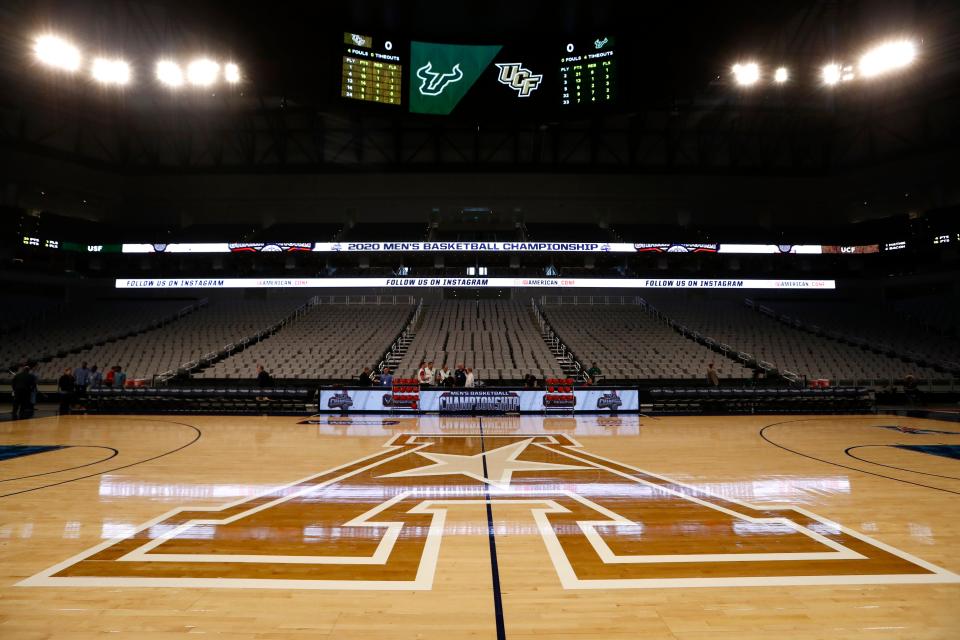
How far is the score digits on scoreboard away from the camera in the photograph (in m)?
14.1

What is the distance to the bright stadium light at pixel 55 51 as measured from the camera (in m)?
13.4

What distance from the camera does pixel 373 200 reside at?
Result: 2397 cm

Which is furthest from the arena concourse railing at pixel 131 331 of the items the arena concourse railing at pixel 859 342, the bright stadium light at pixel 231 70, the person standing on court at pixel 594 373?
the arena concourse railing at pixel 859 342

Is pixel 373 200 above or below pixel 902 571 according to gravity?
above

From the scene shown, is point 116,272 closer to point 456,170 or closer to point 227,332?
point 227,332

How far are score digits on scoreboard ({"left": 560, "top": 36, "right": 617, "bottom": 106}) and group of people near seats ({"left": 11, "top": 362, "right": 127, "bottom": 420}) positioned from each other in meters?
17.7

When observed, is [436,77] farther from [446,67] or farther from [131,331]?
[131,331]

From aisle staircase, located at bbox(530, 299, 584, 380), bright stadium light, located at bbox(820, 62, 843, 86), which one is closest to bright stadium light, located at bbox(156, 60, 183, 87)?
aisle staircase, located at bbox(530, 299, 584, 380)

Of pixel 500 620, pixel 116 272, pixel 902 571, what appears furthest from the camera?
pixel 116 272

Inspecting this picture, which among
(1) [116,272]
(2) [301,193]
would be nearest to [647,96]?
(2) [301,193]

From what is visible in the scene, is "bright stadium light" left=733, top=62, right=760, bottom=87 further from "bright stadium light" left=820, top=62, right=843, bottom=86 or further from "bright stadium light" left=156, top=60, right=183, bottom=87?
"bright stadium light" left=156, top=60, right=183, bottom=87

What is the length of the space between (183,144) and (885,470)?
30.3 metres

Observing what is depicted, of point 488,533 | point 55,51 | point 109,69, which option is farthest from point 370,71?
point 488,533

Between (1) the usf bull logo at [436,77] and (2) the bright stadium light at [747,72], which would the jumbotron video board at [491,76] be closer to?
(1) the usf bull logo at [436,77]
